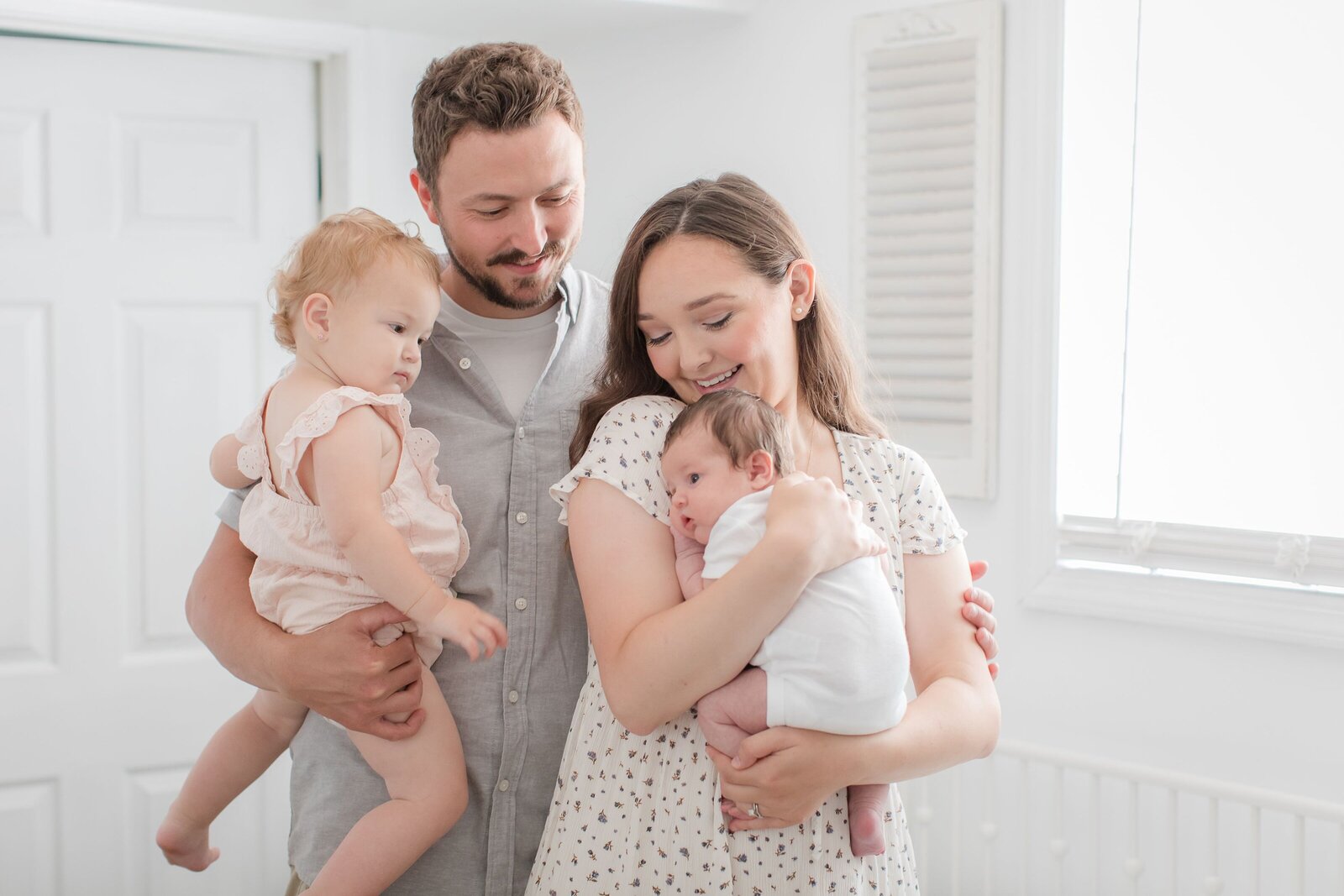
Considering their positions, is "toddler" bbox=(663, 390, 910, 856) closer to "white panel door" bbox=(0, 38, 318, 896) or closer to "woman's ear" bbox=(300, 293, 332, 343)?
"woman's ear" bbox=(300, 293, 332, 343)

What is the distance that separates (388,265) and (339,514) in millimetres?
323

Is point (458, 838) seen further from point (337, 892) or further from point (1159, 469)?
point (1159, 469)

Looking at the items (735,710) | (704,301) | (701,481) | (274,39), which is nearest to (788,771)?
(735,710)

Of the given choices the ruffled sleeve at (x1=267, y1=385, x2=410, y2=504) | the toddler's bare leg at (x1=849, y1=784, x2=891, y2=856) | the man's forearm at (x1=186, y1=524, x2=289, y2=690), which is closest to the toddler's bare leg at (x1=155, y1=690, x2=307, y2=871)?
the man's forearm at (x1=186, y1=524, x2=289, y2=690)

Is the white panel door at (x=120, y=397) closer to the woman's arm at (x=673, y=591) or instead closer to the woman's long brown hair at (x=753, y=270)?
the woman's long brown hair at (x=753, y=270)

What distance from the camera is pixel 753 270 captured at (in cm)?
137

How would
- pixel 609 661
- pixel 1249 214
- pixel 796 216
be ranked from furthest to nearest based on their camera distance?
pixel 796 216 → pixel 1249 214 → pixel 609 661

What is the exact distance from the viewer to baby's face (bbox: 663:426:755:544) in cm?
125

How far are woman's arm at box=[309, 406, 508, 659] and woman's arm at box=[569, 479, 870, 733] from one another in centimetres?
16

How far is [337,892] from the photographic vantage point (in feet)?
4.66

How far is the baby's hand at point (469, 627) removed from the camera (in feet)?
4.39

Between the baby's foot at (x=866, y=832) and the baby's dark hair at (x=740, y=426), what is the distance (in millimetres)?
400

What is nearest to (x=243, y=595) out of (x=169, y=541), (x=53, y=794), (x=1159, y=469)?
(x=169, y=541)

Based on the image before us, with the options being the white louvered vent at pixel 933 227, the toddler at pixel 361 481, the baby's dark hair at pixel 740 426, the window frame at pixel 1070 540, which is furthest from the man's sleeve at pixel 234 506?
the window frame at pixel 1070 540
